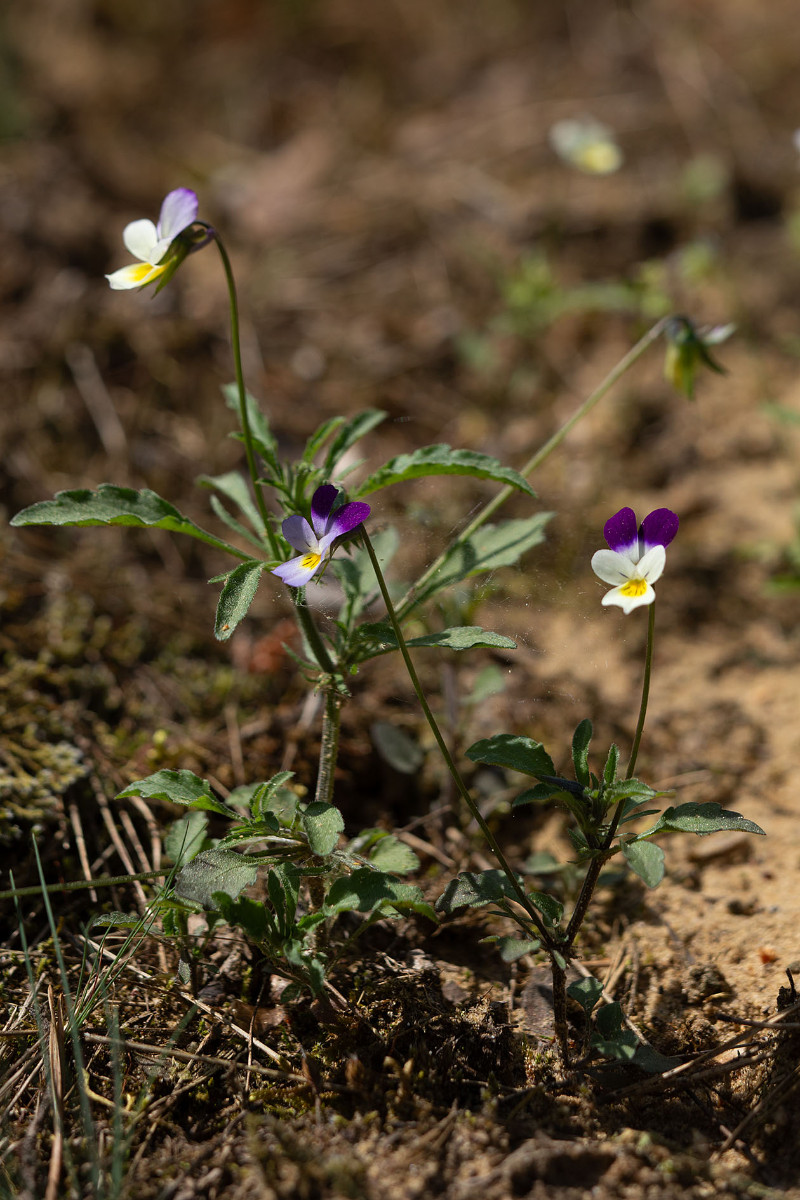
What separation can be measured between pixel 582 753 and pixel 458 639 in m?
0.33

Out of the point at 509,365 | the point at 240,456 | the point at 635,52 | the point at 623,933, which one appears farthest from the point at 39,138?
the point at 623,933

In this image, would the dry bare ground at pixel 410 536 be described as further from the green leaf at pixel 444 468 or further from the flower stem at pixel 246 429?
the green leaf at pixel 444 468

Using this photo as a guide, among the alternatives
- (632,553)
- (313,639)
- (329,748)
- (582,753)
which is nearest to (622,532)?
(632,553)

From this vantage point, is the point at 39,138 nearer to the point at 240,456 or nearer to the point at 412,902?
the point at 240,456

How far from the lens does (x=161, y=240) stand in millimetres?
1899

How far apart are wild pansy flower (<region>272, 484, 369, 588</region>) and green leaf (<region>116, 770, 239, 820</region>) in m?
0.48

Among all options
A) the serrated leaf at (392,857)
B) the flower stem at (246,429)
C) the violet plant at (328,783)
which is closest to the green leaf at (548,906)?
the violet plant at (328,783)

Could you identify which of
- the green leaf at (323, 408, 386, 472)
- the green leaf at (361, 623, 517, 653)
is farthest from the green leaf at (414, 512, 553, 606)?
the green leaf at (323, 408, 386, 472)

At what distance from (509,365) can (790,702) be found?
2035mm

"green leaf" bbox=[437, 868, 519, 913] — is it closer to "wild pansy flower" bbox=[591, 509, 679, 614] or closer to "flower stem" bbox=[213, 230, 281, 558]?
"wild pansy flower" bbox=[591, 509, 679, 614]

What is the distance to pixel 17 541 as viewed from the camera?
318 centimetres

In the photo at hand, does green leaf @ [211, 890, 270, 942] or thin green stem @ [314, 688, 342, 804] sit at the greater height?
thin green stem @ [314, 688, 342, 804]

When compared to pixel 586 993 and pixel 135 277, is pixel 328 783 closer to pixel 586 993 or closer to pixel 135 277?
pixel 586 993

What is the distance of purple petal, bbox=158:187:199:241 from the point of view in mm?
1837
